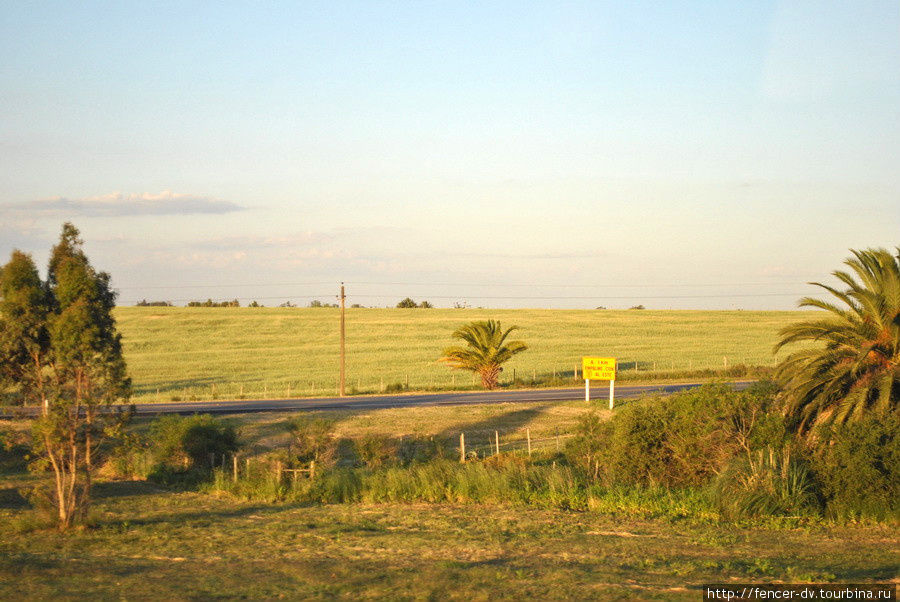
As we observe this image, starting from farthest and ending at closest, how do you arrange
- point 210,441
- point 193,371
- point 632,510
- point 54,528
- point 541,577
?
point 193,371 < point 210,441 < point 632,510 < point 54,528 < point 541,577

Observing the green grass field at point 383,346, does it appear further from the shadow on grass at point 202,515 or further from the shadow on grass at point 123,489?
the shadow on grass at point 202,515

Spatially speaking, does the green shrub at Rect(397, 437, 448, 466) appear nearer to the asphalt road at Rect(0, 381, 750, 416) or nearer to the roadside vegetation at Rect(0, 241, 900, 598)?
the roadside vegetation at Rect(0, 241, 900, 598)

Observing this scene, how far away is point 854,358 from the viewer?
Answer: 55.7ft

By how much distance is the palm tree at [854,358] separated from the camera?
53.7 feet

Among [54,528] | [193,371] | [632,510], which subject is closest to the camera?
[54,528]

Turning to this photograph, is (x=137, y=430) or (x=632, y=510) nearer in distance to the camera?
(x=632, y=510)

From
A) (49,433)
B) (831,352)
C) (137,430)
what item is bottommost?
(137,430)

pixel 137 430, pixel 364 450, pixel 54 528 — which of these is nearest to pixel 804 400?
pixel 364 450

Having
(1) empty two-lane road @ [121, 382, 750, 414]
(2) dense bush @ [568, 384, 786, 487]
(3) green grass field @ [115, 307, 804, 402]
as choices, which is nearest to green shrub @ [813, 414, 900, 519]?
(2) dense bush @ [568, 384, 786, 487]

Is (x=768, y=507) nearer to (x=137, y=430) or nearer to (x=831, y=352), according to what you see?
(x=831, y=352)

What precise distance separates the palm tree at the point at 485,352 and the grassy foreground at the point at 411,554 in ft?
104

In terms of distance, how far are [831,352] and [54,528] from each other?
14847mm

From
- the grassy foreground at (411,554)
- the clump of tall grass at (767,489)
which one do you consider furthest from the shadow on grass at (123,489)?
the clump of tall grass at (767,489)

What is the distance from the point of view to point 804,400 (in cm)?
1752
